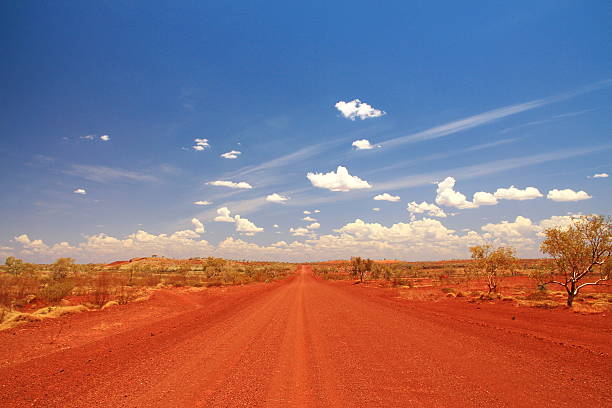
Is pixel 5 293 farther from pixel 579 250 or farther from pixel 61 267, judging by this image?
pixel 579 250

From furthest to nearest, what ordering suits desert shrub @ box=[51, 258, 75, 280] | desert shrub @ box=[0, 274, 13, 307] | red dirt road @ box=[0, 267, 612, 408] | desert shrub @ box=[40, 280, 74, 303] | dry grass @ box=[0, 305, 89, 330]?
1. desert shrub @ box=[51, 258, 75, 280]
2. desert shrub @ box=[40, 280, 74, 303]
3. desert shrub @ box=[0, 274, 13, 307]
4. dry grass @ box=[0, 305, 89, 330]
5. red dirt road @ box=[0, 267, 612, 408]

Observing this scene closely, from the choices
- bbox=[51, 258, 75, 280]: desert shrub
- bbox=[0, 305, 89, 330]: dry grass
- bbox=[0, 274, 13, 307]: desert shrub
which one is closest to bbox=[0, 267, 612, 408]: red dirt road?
bbox=[0, 305, 89, 330]: dry grass

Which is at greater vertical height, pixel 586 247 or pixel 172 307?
pixel 586 247

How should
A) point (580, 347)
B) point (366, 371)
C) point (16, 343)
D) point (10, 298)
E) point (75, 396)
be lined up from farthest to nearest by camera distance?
point (10, 298) < point (16, 343) < point (580, 347) < point (366, 371) < point (75, 396)

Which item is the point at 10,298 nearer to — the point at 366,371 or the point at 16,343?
the point at 16,343

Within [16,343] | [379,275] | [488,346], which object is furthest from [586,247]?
[379,275]

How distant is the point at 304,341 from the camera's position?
420 inches

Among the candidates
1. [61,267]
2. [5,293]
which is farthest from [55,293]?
[61,267]

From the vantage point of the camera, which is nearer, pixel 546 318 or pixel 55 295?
pixel 546 318

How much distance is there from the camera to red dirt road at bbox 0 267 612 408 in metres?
6.23

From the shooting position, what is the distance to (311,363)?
8312 millimetres

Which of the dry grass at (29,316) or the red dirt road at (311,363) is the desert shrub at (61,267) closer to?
the dry grass at (29,316)

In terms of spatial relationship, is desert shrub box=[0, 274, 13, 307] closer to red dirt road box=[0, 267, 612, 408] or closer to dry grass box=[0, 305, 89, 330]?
dry grass box=[0, 305, 89, 330]

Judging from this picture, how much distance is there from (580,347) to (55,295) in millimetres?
24681
